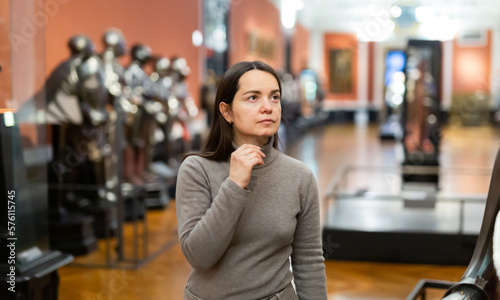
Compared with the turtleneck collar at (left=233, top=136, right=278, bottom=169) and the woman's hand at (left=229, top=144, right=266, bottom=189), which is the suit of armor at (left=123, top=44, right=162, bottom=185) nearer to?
the turtleneck collar at (left=233, top=136, right=278, bottom=169)

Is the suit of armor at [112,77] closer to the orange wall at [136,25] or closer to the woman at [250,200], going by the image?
the orange wall at [136,25]

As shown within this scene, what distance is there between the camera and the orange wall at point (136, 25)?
247 inches

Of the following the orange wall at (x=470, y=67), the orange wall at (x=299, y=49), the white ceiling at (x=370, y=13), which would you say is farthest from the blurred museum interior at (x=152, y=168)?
the orange wall at (x=470, y=67)

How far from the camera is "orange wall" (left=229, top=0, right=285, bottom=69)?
13.0 meters

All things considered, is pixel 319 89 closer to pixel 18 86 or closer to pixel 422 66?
pixel 422 66

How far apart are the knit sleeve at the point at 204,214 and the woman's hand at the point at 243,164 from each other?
0.02 metres

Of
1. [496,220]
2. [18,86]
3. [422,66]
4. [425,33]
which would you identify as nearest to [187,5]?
[422,66]

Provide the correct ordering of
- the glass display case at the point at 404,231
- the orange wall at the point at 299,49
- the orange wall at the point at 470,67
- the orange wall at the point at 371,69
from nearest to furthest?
the glass display case at the point at 404,231, the orange wall at the point at 299,49, the orange wall at the point at 470,67, the orange wall at the point at 371,69

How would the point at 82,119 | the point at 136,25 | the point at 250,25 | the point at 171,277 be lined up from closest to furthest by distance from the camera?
the point at 171,277, the point at 82,119, the point at 136,25, the point at 250,25

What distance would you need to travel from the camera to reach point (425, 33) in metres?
23.7

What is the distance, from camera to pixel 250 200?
5.57ft

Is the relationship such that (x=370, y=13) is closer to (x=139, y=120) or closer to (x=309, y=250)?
(x=139, y=120)

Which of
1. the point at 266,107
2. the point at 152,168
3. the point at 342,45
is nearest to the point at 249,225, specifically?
the point at 266,107

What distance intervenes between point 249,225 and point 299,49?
22218mm
